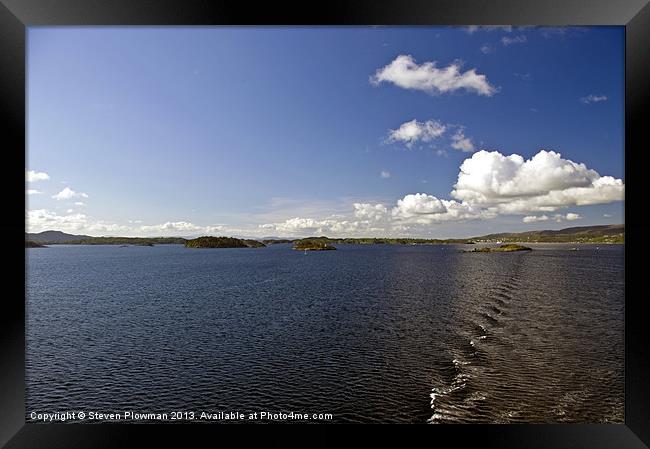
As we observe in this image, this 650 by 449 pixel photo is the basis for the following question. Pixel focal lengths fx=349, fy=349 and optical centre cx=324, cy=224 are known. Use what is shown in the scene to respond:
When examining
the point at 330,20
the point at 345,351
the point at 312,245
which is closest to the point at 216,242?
the point at 312,245

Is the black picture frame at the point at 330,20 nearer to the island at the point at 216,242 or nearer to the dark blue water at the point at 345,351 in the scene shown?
the dark blue water at the point at 345,351

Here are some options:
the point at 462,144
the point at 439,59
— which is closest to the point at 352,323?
the point at 439,59

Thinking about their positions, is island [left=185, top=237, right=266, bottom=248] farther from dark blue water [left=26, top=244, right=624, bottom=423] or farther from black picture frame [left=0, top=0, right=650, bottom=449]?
black picture frame [left=0, top=0, right=650, bottom=449]

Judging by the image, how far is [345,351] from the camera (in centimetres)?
1190

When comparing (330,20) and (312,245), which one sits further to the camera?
(312,245)

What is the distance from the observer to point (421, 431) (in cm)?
387

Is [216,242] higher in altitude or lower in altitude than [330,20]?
lower

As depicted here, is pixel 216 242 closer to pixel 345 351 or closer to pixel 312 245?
pixel 312 245

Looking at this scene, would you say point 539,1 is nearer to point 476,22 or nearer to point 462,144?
point 476,22

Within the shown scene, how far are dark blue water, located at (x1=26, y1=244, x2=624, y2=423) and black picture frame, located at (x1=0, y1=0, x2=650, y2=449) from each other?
347 cm

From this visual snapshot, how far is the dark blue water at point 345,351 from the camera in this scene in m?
8.05

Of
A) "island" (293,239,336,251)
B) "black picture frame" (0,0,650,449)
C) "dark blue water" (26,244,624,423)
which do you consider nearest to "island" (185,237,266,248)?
"island" (293,239,336,251)

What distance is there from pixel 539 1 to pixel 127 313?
72.7 ft

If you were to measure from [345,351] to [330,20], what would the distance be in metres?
10.3
